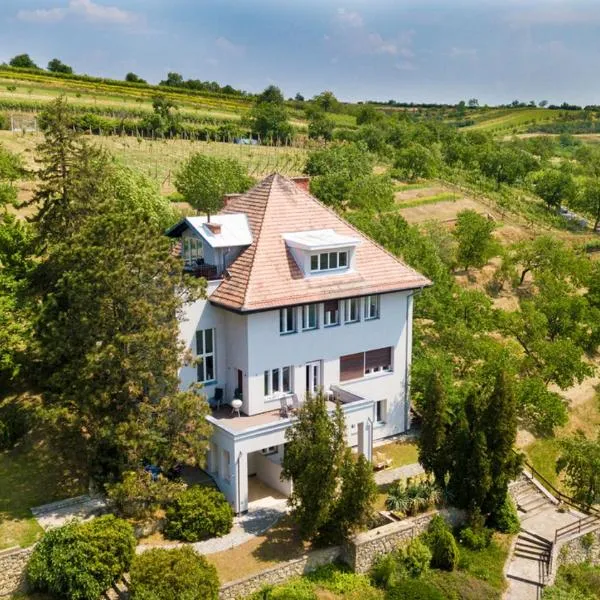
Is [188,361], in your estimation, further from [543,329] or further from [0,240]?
[543,329]

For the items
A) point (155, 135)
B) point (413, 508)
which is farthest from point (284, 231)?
point (155, 135)

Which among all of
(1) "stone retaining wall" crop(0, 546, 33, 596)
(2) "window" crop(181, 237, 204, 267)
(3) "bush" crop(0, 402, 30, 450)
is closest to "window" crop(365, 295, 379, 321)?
(2) "window" crop(181, 237, 204, 267)

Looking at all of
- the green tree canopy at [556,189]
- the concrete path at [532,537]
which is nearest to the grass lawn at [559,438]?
the concrete path at [532,537]

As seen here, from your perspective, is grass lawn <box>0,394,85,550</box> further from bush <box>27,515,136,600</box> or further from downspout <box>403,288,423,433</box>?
downspout <box>403,288,423,433</box>

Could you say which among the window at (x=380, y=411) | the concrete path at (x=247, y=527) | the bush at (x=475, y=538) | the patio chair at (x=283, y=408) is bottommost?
the bush at (x=475, y=538)

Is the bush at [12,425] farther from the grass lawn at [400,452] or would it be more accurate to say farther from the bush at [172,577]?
the grass lawn at [400,452]

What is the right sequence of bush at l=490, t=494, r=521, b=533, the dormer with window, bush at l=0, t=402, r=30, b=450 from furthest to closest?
the dormer with window → bush at l=0, t=402, r=30, b=450 → bush at l=490, t=494, r=521, b=533
